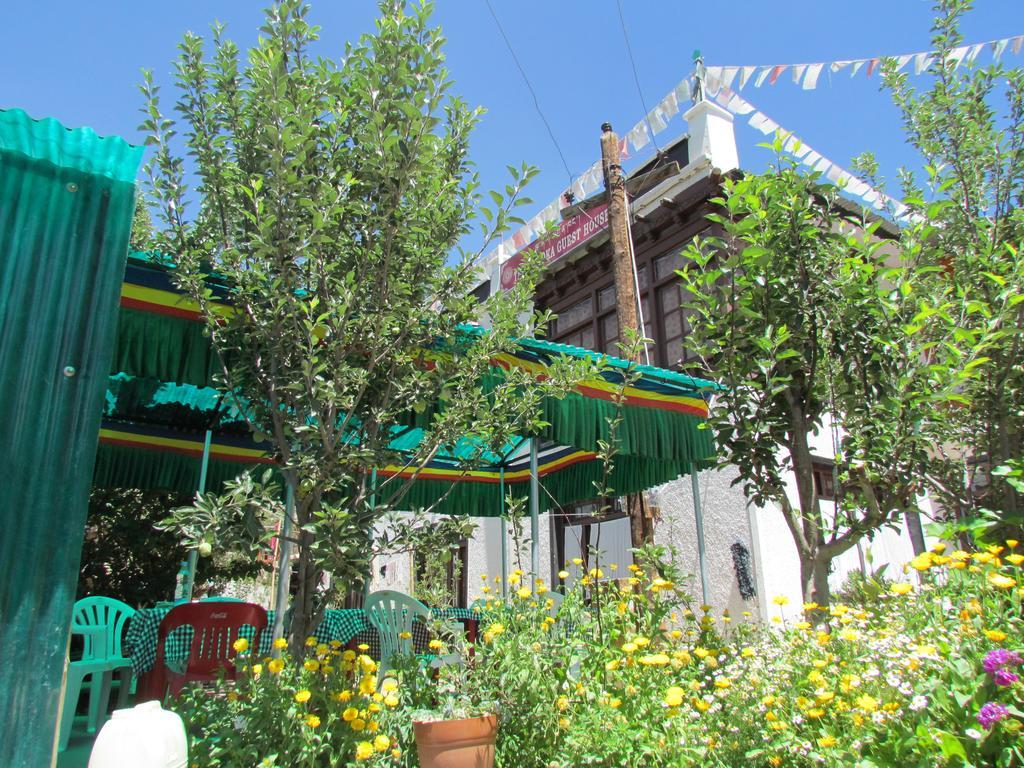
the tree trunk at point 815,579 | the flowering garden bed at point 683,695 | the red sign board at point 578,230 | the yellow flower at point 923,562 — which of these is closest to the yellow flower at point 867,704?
the flowering garden bed at point 683,695

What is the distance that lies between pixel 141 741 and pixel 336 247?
7.37 ft

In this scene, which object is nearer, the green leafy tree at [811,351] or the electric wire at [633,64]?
the green leafy tree at [811,351]

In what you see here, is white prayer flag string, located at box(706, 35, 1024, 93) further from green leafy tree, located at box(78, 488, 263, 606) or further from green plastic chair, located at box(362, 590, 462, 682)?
green leafy tree, located at box(78, 488, 263, 606)

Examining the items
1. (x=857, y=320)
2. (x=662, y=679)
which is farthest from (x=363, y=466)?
(x=857, y=320)

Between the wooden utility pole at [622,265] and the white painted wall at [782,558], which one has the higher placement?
the wooden utility pole at [622,265]

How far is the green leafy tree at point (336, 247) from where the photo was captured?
2.99 meters

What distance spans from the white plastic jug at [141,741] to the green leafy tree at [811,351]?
2.69 meters

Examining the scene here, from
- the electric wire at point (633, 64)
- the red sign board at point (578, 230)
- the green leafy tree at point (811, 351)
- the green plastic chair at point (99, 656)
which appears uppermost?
the electric wire at point (633, 64)

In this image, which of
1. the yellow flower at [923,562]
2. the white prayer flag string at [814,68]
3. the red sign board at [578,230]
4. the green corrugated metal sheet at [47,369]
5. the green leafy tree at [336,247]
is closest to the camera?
the green corrugated metal sheet at [47,369]

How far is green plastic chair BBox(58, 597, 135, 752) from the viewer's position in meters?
4.37

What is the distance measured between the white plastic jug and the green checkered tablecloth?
1.55 meters

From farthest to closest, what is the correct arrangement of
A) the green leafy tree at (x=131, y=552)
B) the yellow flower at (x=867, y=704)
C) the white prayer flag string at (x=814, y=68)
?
the green leafy tree at (x=131, y=552)
the white prayer flag string at (x=814, y=68)
the yellow flower at (x=867, y=704)

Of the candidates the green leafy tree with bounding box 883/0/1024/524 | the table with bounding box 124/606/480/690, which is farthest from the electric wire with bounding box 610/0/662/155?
the table with bounding box 124/606/480/690

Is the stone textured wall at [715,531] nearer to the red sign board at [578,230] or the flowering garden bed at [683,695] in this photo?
the red sign board at [578,230]
